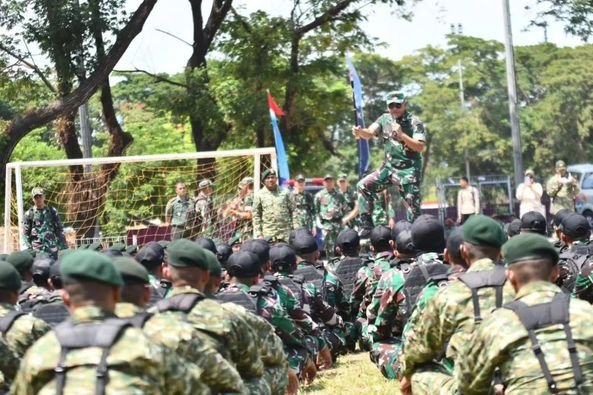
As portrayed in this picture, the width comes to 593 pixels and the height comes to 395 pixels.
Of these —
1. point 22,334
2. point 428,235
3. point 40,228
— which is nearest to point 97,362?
point 22,334

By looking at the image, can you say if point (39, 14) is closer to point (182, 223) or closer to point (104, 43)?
point (104, 43)

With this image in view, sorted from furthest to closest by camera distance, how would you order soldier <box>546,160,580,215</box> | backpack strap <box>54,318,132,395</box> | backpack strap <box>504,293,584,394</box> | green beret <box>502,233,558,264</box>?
soldier <box>546,160,580,215</box> → green beret <box>502,233,558,264</box> → backpack strap <box>504,293,584,394</box> → backpack strap <box>54,318,132,395</box>

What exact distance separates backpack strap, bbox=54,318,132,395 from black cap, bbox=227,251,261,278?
10.9ft

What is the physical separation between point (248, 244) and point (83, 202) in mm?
10531

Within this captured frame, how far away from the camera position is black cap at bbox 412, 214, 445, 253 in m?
8.52

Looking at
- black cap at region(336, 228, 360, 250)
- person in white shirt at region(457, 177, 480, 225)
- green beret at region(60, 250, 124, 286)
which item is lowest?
person in white shirt at region(457, 177, 480, 225)

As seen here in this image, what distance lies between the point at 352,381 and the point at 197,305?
4.24 metres

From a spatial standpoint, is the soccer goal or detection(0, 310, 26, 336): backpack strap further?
the soccer goal

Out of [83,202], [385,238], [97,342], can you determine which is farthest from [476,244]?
[83,202]

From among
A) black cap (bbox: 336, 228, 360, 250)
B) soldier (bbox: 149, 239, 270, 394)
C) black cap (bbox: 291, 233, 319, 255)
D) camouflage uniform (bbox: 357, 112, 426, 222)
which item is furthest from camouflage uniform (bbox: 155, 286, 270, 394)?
camouflage uniform (bbox: 357, 112, 426, 222)

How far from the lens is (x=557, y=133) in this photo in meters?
46.6

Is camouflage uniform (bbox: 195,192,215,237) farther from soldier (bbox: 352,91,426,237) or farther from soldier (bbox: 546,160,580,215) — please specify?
soldier (bbox: 546,160,580,215)

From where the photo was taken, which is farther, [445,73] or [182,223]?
[445,73]

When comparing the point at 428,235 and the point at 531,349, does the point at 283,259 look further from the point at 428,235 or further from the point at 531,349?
the point at 531,349
